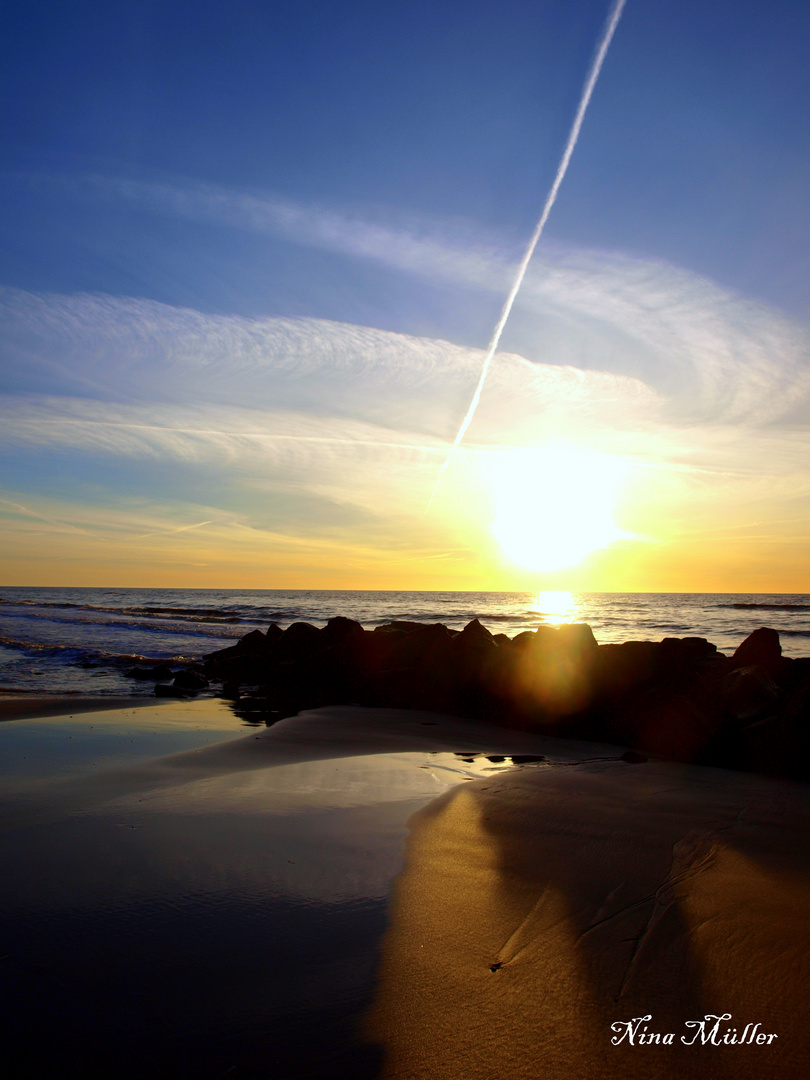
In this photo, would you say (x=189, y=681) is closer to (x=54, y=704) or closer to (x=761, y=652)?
(x=54, y=704)

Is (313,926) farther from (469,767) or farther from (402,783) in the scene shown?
(469,767)

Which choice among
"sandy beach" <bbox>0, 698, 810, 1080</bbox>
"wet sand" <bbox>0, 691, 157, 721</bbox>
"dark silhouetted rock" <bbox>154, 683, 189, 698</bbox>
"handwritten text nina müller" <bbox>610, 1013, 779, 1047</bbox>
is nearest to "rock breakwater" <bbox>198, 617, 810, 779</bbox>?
"dark silhouetted rock" <bbox>154, 683, 189, 698</bbox>

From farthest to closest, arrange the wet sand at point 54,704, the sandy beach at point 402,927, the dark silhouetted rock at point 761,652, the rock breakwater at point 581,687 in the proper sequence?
1. the wet sand at point 54,704
2. the dark silhouetted rock at point 761,652
3. the rock breakwater at point 581,687
4. the sandy beach at point 402,927

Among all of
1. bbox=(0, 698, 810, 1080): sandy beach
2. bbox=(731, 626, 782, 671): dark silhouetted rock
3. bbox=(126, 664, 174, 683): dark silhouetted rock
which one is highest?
bbox=(731, 626, 782, 671): dark silhouetted rock

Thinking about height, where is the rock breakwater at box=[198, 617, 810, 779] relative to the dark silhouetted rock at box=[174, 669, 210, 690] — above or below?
above

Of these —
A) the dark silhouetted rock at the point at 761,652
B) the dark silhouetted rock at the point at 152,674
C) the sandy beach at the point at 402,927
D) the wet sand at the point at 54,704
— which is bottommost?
the dark silhouetted rock at the point at 152,674

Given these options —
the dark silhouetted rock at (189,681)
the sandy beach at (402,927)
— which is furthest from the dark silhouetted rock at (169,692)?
the sandy beach at (402,927)

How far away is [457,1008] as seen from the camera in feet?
6.95

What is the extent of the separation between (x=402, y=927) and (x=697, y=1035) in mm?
1151

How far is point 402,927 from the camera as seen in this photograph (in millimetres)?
2691

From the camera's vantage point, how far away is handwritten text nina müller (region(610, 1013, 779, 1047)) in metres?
2.01

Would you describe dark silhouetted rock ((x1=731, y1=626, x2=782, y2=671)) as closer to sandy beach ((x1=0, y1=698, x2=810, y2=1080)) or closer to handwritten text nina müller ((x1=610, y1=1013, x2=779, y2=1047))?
sandy beach ((x1=0, y1=698, x2=810, y2=1080))

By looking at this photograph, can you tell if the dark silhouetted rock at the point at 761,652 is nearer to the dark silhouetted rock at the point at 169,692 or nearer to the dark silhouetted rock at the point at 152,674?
the dark silhouetted rock at the point at 169,692

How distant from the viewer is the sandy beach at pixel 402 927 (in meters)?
1.95
